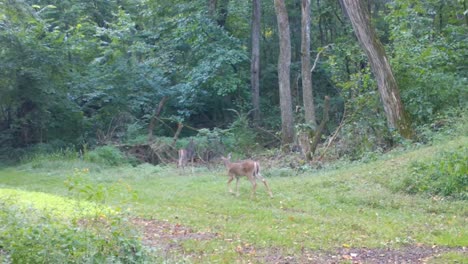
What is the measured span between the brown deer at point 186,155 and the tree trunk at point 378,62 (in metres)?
6.89

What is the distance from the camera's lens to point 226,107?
108ft

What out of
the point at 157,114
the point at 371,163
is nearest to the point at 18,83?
the point at 157,114

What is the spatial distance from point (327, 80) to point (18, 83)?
16111mm

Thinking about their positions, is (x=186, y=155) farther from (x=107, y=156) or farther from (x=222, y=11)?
(x=222, y=11)

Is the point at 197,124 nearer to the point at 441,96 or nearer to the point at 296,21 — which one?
the point at 296,21

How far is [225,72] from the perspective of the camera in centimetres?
3055

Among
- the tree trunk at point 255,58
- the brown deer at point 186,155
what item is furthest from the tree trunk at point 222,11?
the brown deer at point 186,155

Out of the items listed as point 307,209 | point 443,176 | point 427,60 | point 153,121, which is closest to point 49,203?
point 307,209

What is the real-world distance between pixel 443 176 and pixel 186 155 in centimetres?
1025

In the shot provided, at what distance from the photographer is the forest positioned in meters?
9.69

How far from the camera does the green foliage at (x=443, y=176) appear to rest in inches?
522

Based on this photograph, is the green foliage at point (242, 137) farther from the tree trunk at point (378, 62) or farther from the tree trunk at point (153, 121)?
the tree trunk at point (378, 62)

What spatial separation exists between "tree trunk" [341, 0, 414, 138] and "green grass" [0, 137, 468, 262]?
8.46ft

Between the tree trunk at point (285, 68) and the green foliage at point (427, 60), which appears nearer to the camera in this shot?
the green foliage at point (427, 60)
